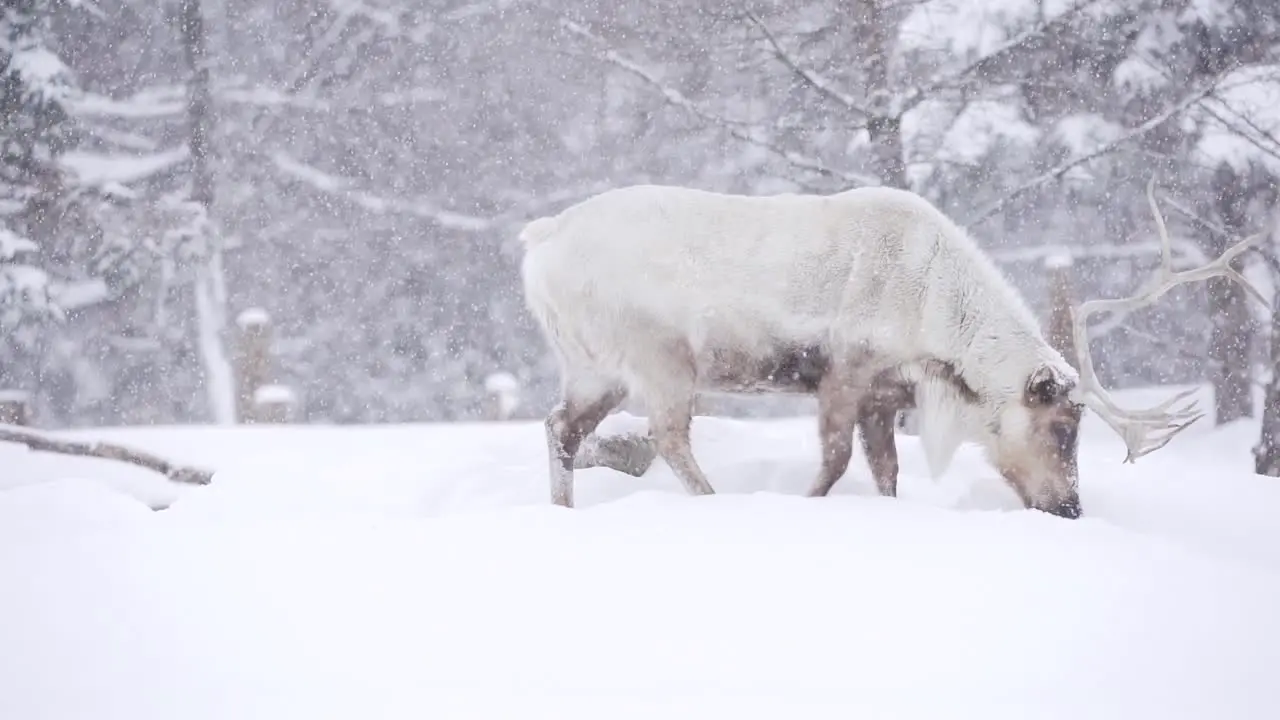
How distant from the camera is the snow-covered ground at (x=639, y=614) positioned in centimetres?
236

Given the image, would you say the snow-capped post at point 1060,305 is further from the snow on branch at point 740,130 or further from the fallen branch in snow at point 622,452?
the fallen branch in snow at point 622,452

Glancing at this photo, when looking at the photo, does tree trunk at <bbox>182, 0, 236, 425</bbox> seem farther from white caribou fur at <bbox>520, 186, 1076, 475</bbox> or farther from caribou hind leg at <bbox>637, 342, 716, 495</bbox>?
Result: caribou hind leg at <bbox>637, 342, 716, 495</bbox>

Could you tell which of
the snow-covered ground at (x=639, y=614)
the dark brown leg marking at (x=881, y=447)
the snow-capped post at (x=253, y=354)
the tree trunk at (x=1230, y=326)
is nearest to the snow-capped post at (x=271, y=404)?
the snow-capped post at (x=253, y=354)

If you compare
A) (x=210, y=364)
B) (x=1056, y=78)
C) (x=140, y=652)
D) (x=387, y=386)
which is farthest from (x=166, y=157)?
(x=140, y=652)

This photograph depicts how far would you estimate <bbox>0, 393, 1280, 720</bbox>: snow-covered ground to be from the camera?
2.36 m

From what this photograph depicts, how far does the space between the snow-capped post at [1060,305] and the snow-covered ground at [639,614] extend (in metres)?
3.32

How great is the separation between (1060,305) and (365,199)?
967 cm

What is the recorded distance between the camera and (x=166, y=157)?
1377cm

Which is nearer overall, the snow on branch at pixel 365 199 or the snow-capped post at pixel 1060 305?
the snow-capped post at pixel 1060 305

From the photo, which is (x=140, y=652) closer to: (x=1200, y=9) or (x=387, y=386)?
(x=1200, y=9)

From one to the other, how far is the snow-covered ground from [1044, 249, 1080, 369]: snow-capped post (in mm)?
3322

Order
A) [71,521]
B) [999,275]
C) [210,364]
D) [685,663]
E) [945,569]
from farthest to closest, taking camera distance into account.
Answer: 1. [210,364]
2. [999,275]
3. [71,521]
4. [945,569]
5. [685,663]

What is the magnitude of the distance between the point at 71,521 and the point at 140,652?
151 cm

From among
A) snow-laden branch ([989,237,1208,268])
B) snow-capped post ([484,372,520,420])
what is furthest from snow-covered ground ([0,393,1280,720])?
snow-laden branch ([989,237,1208,268])
